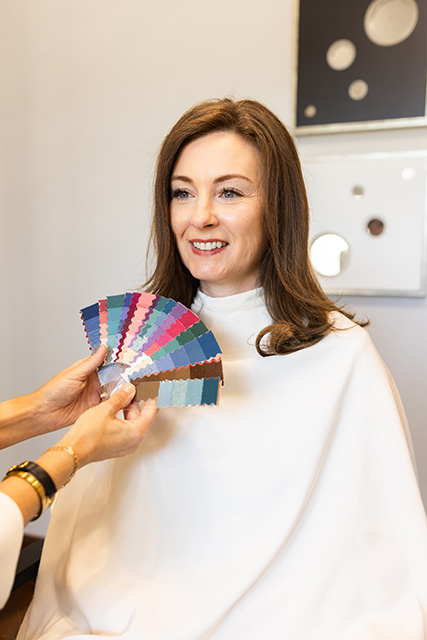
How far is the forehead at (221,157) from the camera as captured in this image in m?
1.31

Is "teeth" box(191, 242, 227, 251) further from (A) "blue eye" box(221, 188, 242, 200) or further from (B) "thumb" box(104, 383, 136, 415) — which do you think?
(B) "thumb" box(104, 383, 136, 415)

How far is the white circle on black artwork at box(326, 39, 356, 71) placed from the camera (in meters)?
2.02

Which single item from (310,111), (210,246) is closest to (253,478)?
(210,246)

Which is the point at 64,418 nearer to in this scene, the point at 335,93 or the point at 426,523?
the point at 426,523

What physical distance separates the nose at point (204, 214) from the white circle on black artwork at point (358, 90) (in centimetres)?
103

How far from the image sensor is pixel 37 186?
263 centimetres

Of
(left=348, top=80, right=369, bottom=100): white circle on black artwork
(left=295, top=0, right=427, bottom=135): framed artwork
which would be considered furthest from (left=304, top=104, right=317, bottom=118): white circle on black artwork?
(left=348, top=80, right=369, bottom=100): white circle on black artwork

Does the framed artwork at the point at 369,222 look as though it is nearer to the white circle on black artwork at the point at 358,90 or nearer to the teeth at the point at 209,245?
the white circle on black artwork at the point at 358,90

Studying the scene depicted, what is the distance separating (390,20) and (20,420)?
181 centimetres

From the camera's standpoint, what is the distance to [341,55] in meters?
2.04

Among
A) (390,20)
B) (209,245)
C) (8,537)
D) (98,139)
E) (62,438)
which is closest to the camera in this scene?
(8,537)

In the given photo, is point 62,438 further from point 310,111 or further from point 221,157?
point 310,111

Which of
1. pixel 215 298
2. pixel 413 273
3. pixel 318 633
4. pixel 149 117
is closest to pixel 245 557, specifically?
pixel 318 633

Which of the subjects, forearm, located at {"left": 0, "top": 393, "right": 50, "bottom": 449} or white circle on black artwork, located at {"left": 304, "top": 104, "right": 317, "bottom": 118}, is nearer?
forearm, located at {"left": 0, "top": 393, "right": 50, "bottom": 449}
